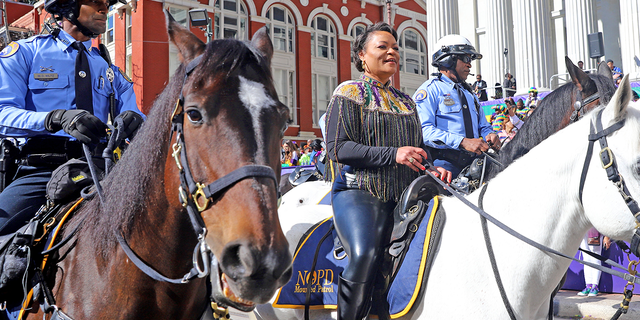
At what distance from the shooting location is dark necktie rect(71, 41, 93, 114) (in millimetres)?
2447

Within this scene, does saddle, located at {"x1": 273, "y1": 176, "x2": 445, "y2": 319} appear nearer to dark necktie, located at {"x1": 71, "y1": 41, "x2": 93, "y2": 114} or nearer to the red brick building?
dark necktie, located at {"x1": 71, "y1": 41, "x2": 93, "y2": 114}

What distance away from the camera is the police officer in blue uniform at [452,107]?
4.33 meters

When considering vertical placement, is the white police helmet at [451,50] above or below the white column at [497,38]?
below

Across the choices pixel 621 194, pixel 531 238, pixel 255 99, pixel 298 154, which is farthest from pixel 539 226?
pixel 298 154

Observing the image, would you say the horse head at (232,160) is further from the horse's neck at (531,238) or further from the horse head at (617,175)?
the horse head at (617,175)

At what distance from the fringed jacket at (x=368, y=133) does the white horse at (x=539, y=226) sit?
50cm

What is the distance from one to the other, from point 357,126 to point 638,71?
54.2 ft

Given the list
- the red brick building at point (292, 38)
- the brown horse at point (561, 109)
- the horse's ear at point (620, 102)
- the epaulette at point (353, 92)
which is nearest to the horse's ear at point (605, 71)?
the brown horse at point (561, 109)

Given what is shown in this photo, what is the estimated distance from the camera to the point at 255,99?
58.0 inches

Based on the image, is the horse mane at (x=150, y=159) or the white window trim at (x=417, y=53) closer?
the horse mane at (x=150, y=159)

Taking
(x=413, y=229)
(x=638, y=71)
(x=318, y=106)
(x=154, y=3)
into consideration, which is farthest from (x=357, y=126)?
(x=318, y=106)

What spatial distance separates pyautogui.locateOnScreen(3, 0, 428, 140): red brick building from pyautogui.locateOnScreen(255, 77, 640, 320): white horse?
21.0 metres

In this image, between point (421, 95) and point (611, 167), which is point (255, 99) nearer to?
point (611, 167)

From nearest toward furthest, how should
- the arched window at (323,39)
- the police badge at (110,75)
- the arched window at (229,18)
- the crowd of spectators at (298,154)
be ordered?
the police badge at (110,75)
the crowd of spectators at (298,154)
the arched window at (229,18)
the arched window at (323,39)
